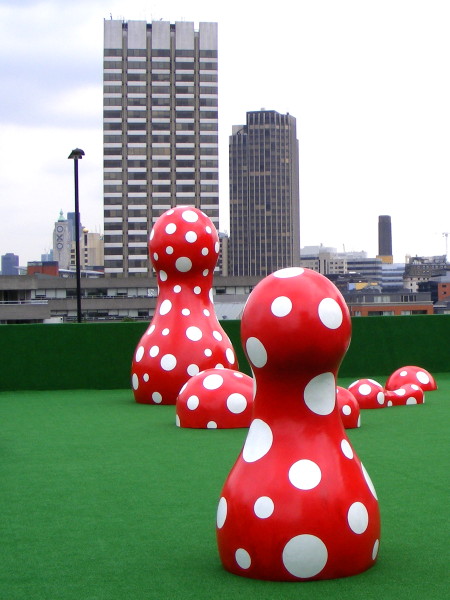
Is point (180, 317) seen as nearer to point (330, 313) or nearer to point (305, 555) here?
point (330, 313)

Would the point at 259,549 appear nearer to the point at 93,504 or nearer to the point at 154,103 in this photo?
the point at 93,504

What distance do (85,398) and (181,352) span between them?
3099 millimetres

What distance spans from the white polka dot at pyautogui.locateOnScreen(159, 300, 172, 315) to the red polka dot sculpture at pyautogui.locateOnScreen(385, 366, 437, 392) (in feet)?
11.6

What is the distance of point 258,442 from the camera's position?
502 cm

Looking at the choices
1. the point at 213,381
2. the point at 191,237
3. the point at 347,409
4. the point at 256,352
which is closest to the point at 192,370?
the point at 191,237

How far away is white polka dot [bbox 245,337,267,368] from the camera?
5.01m

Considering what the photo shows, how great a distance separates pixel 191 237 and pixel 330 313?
953 centimetres

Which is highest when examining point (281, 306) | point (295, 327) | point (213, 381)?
point (281, 306)

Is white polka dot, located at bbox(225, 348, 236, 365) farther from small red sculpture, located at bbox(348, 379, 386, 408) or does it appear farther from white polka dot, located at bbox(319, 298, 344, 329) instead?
white polka dot, located at bbox(319, 298, 344, 329)

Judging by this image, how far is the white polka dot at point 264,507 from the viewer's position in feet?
Answer: 15.6

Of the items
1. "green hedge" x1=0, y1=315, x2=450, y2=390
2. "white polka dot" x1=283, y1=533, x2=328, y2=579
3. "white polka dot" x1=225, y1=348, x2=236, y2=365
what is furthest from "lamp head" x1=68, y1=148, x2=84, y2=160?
"white polka dot" x1=283, y1=533, x2=328, y2=579

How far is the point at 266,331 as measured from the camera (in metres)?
4.98

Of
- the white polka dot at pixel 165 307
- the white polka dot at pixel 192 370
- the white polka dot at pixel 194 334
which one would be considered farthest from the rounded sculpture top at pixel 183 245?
the white polka dot at pixel 192 370

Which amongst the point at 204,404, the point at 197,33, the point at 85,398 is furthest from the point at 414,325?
the point at 197,33
